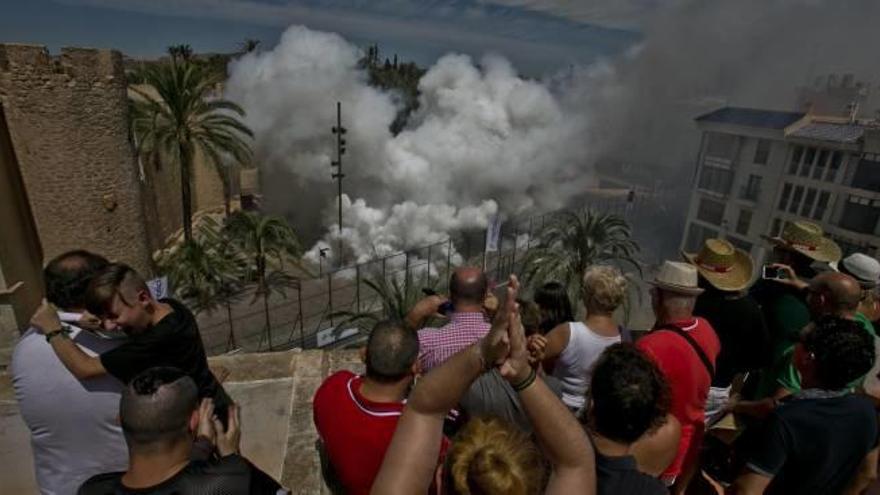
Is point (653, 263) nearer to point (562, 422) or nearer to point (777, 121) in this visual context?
point (777, 121)

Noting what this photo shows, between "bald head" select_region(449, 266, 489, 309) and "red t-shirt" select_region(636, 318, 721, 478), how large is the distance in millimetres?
981

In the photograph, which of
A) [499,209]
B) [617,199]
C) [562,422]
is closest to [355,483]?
[562,422]

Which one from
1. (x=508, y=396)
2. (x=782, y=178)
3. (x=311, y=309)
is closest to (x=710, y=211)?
(x=782, y=178)

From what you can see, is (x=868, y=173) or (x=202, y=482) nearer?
(x=202, y=482)

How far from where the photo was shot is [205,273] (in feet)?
63.2

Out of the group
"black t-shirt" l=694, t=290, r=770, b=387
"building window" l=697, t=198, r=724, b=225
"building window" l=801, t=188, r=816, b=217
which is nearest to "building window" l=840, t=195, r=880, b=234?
"building window" l=801, t=188, r=816, b=217

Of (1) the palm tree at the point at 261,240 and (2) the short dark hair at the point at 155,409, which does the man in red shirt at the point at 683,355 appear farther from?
(1) the palm tree at the point at 261,240

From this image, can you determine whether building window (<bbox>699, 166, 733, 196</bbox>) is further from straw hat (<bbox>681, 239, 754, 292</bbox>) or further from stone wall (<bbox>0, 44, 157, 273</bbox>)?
straw hat (<bbox>681, 239, 754, 292</bbox>)

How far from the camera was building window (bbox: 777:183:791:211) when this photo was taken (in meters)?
31.0

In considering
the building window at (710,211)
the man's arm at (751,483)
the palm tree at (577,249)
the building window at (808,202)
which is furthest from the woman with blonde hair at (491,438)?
the building window at (710,211)

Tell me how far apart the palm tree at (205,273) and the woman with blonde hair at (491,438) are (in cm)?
1696

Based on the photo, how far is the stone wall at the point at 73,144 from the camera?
1426cm

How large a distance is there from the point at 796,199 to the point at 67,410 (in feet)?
121

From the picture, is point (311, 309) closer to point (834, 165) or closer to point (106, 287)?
point (106, 287)
